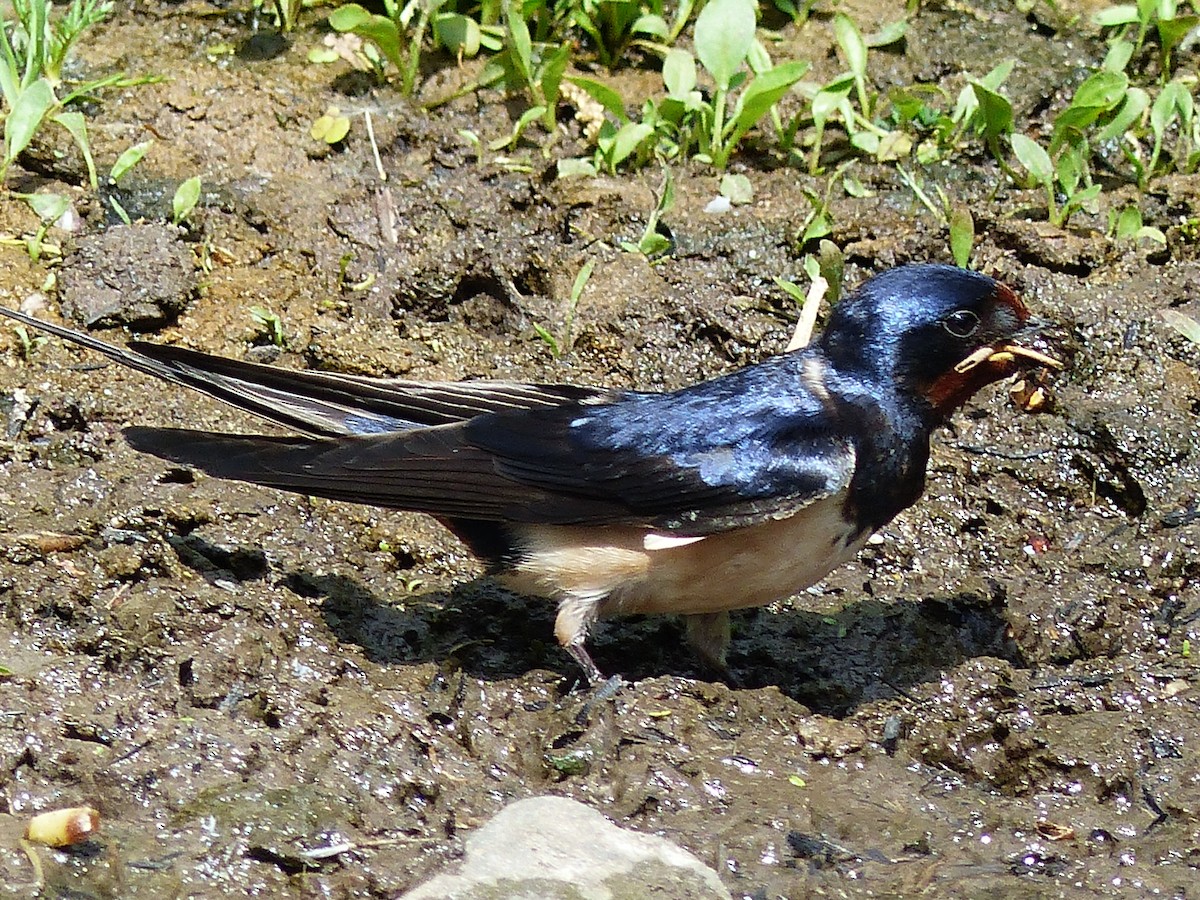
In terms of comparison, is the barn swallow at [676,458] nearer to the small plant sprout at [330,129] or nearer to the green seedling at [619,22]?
the small plant sprout at [330,129]

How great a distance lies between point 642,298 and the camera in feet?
17.5

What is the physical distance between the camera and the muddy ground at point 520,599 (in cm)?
353

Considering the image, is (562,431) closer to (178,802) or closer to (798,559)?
(798,559)

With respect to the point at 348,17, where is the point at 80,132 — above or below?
below

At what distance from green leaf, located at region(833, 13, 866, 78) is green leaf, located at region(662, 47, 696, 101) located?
55cm

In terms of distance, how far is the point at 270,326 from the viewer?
5.20 meters

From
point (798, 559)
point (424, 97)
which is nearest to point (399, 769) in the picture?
Result: point (798, 559)

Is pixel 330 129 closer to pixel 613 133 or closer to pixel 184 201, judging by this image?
pixel 184 201

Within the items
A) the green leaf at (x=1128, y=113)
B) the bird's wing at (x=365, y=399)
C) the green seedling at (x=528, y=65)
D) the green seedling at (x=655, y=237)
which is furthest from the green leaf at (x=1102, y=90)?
the bird's wing at (x=365, y=399)

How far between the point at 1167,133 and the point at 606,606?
Result: 10.5ft

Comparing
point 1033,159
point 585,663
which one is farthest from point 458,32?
point 585,663

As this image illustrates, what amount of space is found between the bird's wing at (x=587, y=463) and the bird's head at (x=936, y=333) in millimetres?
222

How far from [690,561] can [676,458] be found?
0.25 metres

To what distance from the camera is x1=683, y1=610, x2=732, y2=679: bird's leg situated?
168 inches
